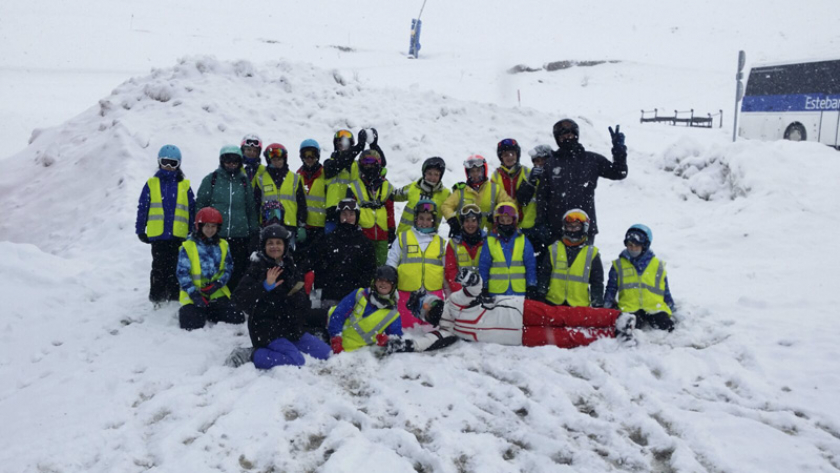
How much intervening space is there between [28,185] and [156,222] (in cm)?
617

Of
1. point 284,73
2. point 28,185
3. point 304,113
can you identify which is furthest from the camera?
point 284,73

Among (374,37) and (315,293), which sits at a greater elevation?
(374,37)

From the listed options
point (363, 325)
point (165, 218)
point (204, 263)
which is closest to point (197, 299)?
point (204, 263)

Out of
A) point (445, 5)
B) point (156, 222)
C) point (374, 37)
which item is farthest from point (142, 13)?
point (156, 222)

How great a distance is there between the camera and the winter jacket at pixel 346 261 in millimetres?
5956

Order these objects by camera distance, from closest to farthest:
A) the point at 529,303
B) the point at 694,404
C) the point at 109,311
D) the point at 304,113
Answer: the point at 694,404 < the point at 529,303 < the point at 109,311 < the point at 304,113

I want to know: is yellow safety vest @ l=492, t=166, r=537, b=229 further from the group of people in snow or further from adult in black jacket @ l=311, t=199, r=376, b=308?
adult in black jacket @ l=311, t=199, r=376, b=308

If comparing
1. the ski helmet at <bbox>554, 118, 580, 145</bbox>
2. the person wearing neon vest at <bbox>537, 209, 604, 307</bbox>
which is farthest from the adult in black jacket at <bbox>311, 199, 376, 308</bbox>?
the ski helmet at <bbox>554, 118, 580, 145</bbox>

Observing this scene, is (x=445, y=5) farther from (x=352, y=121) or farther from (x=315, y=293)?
(x=315, y=293)

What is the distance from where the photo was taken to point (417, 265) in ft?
18.5

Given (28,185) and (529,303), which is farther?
(28,185)

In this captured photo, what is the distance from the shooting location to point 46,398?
169 inches

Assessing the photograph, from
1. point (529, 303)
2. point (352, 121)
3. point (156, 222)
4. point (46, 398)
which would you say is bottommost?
point (46, 398)

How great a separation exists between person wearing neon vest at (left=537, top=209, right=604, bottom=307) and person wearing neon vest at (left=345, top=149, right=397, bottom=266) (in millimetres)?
1867
